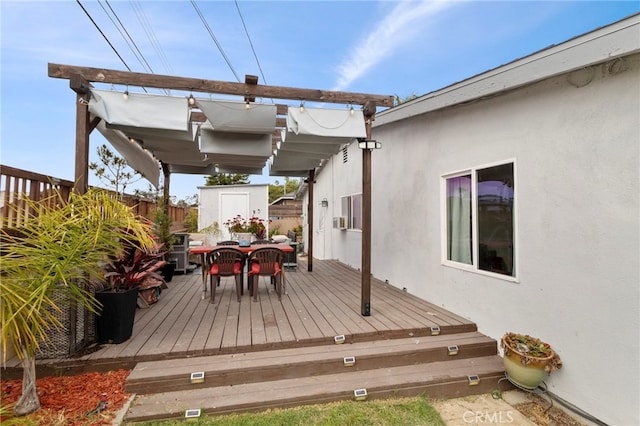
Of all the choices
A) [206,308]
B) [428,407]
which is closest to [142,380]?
[206,308]

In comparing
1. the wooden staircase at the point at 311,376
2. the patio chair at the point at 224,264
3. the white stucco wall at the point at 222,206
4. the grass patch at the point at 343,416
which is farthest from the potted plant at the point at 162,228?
the grass patch at the point at 343,416

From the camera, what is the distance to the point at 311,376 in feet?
9.09

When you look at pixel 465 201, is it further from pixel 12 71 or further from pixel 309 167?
pixel 12 71

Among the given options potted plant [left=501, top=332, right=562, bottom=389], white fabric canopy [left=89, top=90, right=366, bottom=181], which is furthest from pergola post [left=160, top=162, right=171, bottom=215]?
potted plant [left=501, top=332, right=562, bottom=389]

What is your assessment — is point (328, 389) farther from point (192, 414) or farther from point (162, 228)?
point (162, 228)

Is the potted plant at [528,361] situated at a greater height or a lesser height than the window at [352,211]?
lesser

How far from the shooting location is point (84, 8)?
14.1ft

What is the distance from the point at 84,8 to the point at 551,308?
23.0 ft

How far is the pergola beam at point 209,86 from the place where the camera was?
121 inches

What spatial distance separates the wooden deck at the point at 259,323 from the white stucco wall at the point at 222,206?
14.5 feet

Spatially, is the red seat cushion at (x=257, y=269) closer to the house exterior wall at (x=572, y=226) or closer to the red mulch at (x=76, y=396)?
the red mulch at (x=76, y=396)

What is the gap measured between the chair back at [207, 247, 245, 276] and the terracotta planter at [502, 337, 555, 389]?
3537mm

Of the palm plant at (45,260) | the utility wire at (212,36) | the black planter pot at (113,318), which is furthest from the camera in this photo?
the utility wire at (212,36)

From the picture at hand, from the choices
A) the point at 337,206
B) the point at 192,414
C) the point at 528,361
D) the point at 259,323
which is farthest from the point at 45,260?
the point at 337,206
